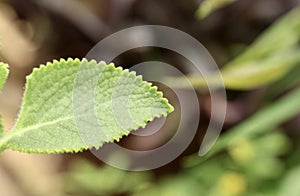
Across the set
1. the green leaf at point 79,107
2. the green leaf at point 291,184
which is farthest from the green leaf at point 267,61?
the green leaf at point 79,107

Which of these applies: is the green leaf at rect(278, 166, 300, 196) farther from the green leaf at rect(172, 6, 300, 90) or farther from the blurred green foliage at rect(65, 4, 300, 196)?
the green leaf at rect(172, 6, 300, 90)

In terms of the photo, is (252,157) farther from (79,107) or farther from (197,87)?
(79,107)

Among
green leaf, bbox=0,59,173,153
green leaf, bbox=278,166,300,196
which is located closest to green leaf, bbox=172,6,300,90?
Result: green leaf, bbox=278,166,300,196

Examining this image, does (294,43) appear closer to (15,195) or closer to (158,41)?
(158,41)

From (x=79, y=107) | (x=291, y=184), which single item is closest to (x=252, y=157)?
(x=291, y=184)

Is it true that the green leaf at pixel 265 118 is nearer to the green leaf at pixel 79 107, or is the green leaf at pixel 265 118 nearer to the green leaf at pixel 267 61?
the green leaf at pixel 267 61

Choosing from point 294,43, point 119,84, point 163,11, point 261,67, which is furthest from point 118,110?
point 163,11
